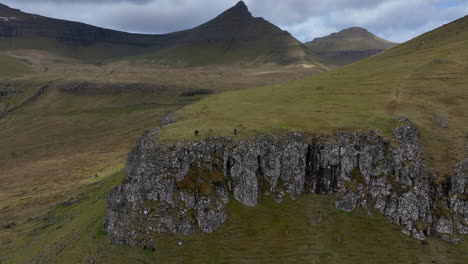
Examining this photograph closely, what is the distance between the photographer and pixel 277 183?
166 ft

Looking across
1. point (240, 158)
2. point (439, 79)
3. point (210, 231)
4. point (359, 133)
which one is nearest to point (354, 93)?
point (439, 79)

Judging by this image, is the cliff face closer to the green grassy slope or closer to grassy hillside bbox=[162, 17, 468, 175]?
the green grassy slope

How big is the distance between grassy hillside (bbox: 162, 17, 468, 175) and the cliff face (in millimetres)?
3895

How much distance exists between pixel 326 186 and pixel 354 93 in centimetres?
4768

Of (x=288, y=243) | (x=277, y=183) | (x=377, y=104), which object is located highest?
(x=377, y=104)

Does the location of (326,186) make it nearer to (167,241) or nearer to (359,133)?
(359,133)

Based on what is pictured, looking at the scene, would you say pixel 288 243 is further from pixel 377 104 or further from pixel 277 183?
pixel 377 104

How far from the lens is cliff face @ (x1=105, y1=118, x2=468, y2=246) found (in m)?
45.8

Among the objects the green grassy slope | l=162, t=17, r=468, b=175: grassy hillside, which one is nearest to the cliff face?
the green grassy slope

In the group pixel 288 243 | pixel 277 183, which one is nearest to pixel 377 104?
pixel 277 183

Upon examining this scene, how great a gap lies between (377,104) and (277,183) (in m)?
40.1

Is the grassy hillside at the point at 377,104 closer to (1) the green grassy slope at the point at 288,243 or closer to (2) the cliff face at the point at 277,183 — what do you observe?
(2) the cliff face at the point at 277,183

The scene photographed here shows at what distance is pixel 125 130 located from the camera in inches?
7175

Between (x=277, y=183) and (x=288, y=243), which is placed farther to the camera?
(x=277, y=183)
